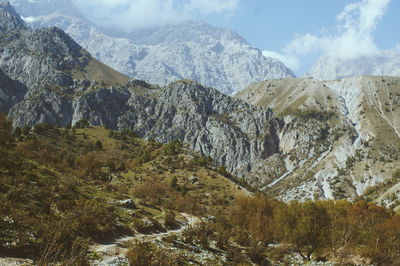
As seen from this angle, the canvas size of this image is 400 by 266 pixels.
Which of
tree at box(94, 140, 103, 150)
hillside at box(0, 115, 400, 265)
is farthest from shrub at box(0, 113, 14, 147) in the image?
tree at box(94, 140, 103, 150)

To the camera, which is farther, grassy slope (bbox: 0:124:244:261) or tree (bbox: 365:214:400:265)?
tree (bbox: 365:214:400:265)

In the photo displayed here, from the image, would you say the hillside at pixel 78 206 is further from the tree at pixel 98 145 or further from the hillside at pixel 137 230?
the tree at pixel 98 145

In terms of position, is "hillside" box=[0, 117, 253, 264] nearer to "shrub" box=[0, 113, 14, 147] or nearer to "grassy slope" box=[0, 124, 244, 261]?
"grassy slope" box=[0, 124, 244, 261]

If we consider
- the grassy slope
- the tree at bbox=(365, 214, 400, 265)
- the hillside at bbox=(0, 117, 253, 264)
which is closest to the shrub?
the hillside at bbox=(0, 117, 253, 264)

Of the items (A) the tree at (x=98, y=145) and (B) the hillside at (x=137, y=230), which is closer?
(B) the hillside at (x=137, y=230)

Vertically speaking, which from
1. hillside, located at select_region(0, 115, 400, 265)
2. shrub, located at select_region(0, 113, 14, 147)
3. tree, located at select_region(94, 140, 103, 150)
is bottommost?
hillside, located at select_region(0, 115, 400, 265)

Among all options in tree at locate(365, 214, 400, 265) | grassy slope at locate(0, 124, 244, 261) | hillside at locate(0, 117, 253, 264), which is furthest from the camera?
tree at locate(365, 214, 400, 265)

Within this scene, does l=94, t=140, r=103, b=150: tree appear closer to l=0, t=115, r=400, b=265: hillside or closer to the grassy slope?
the grassy slope

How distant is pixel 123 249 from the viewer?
25.5 metres

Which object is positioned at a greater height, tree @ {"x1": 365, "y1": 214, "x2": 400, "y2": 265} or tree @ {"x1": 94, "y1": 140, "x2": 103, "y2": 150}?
tree @ {"x1": 94, "y1": 140, "x2": 103, "y2": 150}

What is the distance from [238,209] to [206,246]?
123ft

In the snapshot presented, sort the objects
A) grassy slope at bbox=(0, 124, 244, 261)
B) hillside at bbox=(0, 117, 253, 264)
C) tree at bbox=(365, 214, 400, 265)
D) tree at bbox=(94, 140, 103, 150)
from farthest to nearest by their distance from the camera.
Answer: tree at bbox=(94, 140, 103, 150) < tree at bbox=(365, 214, 400, 265) < grassy slope at bbox=(0, 124, 244, 261) < hillside at bbox=(0, 117, 253, 264)

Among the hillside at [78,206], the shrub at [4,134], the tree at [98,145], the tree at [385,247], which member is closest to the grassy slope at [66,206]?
the hillside at [78,206]

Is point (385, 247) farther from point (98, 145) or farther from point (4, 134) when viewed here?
point (98, 145)
